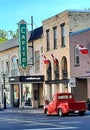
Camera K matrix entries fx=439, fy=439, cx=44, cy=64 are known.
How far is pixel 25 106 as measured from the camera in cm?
5247

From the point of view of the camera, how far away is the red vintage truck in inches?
1278

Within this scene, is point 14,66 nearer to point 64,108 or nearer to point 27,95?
point 27,95

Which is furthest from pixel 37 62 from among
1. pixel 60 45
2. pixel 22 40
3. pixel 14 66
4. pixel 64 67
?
pixel 14 66

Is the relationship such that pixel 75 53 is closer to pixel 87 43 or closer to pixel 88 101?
pixel 87 43

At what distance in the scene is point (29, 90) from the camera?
52.8 m

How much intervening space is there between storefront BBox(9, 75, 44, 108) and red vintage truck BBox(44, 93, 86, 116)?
12.4 metres

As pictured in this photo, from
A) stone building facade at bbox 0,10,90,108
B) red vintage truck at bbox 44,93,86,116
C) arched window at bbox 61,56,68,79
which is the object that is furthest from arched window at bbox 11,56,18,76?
red vintage truck at bbox 44,93,86,116

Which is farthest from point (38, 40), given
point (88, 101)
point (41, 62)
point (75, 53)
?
point (88, 101)

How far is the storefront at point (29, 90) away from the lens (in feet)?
159

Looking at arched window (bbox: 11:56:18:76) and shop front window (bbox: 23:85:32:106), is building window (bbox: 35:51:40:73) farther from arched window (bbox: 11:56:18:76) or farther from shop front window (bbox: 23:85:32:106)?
arched window (bbox: 11:56:18:76)

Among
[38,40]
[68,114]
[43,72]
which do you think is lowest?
[68,114]

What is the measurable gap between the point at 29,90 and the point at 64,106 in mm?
20427

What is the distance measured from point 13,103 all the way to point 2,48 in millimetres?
8295

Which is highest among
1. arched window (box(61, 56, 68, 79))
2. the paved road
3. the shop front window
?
arched window (box(61, 56, 68, 79))
